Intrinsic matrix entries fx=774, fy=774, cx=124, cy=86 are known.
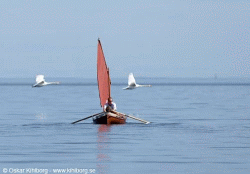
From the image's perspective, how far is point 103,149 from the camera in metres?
38.7

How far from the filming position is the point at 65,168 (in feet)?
103

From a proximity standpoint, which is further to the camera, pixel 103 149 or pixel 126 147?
pixel 126 147

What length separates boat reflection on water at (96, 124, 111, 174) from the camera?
32.0 meters

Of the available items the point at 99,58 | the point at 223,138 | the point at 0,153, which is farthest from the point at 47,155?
the point at 99,58

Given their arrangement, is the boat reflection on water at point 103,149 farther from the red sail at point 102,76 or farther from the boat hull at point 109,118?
the red sail at point 102,76

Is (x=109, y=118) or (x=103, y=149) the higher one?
(x=109, y=118)

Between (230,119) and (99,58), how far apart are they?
11871mm

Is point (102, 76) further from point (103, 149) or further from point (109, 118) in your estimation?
point (103, 149)

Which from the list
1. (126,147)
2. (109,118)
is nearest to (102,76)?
(109,118)

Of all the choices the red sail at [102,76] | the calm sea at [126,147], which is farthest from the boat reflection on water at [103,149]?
the red sail at [102,76]

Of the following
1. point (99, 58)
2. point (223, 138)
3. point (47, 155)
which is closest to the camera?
point (47, 155)

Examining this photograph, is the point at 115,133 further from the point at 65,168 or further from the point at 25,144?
the point at 65,168

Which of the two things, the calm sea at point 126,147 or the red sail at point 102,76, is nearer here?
the calm sea at point 126,147

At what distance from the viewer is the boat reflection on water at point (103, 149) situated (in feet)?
105
